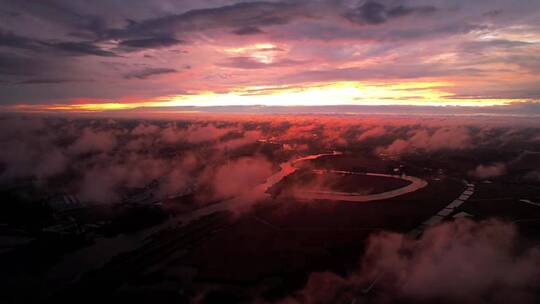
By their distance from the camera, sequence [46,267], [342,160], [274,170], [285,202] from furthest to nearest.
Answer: [342,160], [274,170], [285,202], [46,267]

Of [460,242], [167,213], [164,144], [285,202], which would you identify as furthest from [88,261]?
[164,144]

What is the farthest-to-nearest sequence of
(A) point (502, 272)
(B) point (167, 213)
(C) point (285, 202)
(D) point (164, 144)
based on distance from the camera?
(D) point (164, 144), (C) point (285, 202), (B) point (167, 213), (A) point (502, 272)

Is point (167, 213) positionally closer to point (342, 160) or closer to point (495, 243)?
point (495, 243)

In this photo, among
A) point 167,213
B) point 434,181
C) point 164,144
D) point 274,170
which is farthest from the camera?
point 164,144

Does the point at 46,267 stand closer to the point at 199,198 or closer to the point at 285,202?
the point at 199,198

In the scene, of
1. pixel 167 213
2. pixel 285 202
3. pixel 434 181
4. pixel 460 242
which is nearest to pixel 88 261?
pixel 167 213

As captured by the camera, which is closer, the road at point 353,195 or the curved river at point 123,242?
the curved river at point 123,242

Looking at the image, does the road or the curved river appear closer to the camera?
the curved river

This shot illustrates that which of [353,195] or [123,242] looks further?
[353,195]

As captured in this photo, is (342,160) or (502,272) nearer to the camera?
(502,272)
